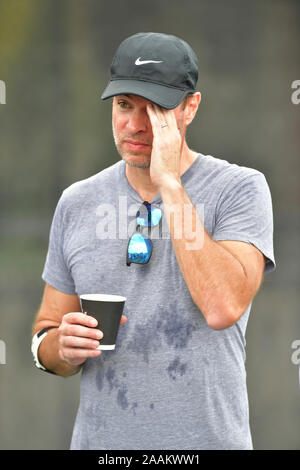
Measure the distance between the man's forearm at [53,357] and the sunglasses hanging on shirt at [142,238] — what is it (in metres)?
0.35

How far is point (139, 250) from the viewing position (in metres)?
2.01

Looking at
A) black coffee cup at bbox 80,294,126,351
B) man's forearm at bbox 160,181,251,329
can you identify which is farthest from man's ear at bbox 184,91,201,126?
black coffee cup at bbox 80,294,126,351

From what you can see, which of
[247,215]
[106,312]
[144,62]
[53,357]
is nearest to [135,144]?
[144,62]

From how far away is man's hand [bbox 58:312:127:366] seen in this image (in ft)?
6.18

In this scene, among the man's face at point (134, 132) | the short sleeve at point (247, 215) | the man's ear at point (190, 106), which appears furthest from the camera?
the man's ear at point (190, 106)

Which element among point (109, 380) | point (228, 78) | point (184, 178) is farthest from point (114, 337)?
point (228, 78)

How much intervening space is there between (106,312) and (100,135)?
6.99ft

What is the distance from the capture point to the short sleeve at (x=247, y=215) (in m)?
1.93

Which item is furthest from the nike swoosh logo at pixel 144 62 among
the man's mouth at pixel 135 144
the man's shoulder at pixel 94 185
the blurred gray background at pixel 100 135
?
the blurred gray background at pixel 100 135

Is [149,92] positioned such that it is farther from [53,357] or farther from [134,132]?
[53,357]

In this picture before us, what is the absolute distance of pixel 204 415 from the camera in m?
1.92

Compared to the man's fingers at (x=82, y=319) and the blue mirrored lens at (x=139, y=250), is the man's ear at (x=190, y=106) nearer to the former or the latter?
the blue mirrored lens at (x=139, y=250)

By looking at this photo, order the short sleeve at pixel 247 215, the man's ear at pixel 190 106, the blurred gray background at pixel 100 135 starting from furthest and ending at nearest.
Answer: the blurred gray background at pixel 100 135 → the man's ear at pixel 190 106 → the short sleeve at pixel 247 215
